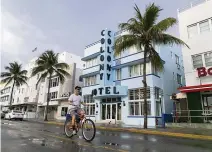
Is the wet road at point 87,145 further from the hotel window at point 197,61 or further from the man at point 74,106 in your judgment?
the hotel window at point 197,61

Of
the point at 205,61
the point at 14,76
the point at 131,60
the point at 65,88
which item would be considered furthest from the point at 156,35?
the point at 14,76

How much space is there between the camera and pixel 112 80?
94.0ft

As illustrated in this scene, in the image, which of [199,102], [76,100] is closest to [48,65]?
[199,102]

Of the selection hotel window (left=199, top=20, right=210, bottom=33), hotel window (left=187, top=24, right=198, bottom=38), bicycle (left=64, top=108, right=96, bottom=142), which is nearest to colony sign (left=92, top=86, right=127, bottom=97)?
hotel window (left=187, top=24, right=198, bottom=38)

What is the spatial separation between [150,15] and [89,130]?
42.7 ft

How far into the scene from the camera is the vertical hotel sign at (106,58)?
28.2m

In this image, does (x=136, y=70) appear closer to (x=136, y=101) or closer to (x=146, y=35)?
(x=136, y=101)

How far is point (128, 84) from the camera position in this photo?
25.9 m

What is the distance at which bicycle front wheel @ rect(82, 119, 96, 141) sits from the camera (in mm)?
7387

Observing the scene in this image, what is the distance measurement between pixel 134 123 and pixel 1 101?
7344cm

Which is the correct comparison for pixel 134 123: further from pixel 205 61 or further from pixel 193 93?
pixel 205 61

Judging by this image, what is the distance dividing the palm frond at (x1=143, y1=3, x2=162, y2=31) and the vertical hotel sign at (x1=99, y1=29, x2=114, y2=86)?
39.2 ft

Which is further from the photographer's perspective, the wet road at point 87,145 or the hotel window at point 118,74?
the hotel window at point 118,74

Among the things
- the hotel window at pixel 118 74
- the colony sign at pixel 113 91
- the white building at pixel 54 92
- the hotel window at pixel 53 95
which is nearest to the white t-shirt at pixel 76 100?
the colony sign at pixel 113 91
